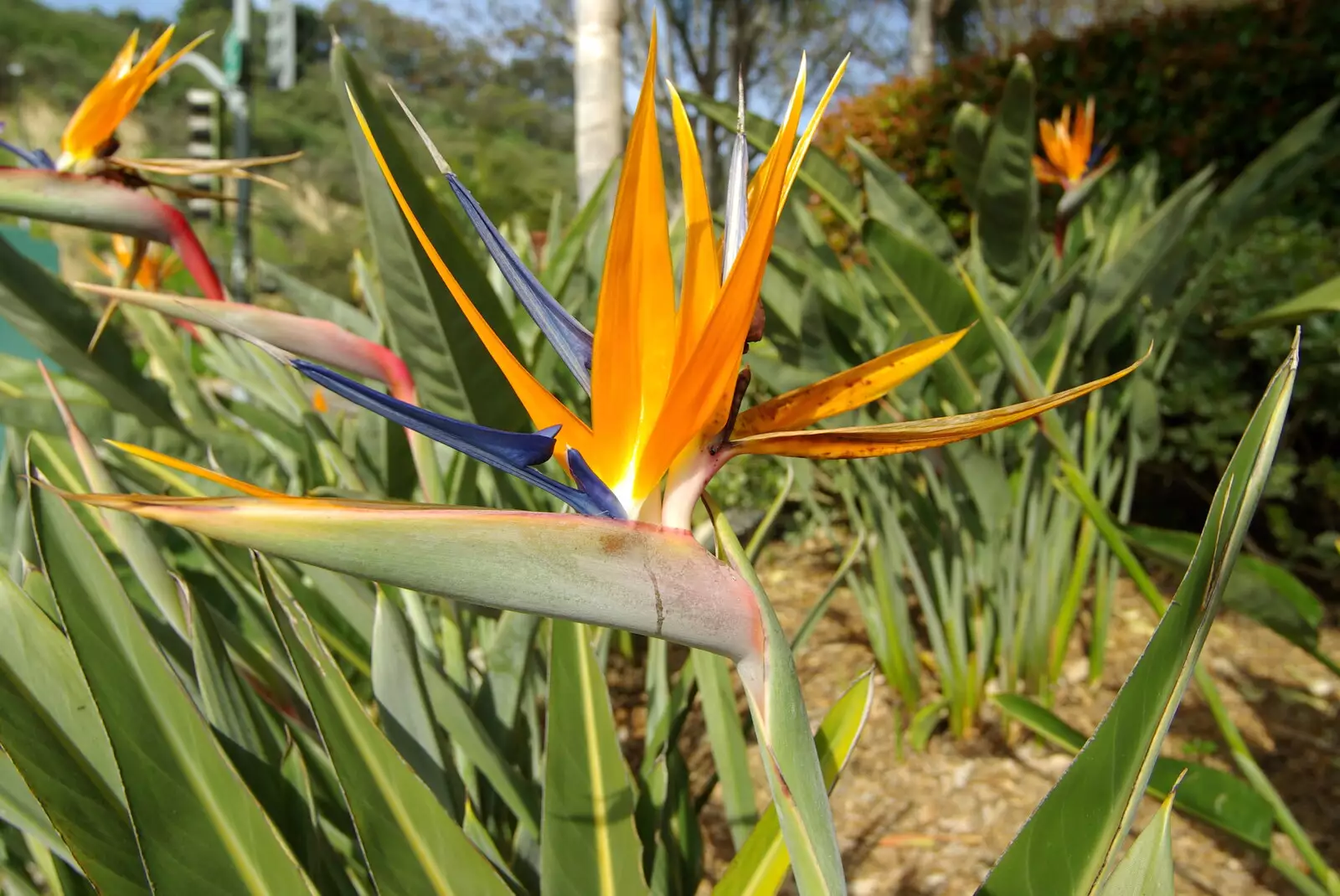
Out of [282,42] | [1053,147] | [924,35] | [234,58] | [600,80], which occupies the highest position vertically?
[924,35]

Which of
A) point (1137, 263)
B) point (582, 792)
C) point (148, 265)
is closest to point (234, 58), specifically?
point (148, 265)

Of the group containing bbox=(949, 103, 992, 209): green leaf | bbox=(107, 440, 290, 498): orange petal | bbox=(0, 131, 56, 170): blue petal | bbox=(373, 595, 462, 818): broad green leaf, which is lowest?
bbox=(373, 595, 462, 818): broad green leaf

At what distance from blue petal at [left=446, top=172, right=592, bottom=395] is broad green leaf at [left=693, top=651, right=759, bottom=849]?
0.34m

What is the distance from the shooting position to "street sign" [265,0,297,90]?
3.67 m

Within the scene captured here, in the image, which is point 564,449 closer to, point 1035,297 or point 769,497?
point 1035,297

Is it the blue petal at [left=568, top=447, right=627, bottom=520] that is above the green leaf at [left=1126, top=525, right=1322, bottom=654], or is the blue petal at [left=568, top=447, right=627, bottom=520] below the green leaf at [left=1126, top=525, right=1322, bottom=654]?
above

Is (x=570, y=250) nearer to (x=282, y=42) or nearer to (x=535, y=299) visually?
(x=535, y=299)

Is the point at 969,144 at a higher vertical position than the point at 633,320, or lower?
higher

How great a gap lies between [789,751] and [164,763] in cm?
29

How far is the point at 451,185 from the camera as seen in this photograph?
325 millimetres

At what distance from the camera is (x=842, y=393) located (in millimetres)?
349

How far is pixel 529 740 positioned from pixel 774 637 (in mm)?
496

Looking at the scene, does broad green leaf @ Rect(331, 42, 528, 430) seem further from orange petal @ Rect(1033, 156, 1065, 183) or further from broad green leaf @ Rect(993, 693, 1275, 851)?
orange petal @ Rect(1033, 156, 1065, 183)

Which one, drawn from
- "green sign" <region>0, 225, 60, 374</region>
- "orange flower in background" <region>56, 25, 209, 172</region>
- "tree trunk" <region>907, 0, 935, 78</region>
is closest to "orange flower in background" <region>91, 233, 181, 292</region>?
"green sign" <region>0, 225, 60, 374</region>
